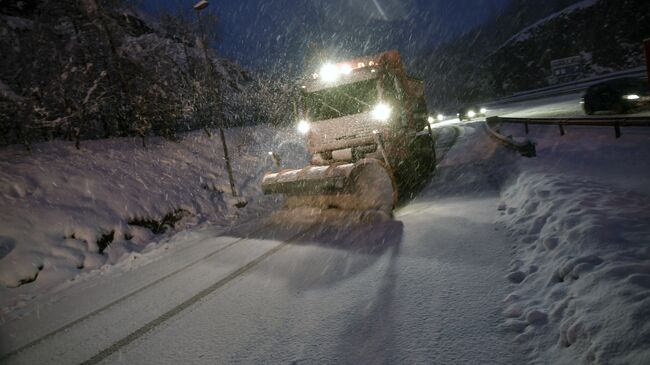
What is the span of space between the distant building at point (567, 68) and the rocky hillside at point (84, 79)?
3623 cm

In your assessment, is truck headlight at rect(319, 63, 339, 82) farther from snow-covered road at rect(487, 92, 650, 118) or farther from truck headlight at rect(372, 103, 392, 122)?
snow-covered road at rect(487, 92, 650, 118)

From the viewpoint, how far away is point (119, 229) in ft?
30.2

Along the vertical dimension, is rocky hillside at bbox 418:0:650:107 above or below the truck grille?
above

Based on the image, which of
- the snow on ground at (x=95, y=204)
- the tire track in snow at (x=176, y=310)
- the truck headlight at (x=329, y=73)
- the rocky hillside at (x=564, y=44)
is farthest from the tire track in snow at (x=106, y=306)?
the rocky hillside at (x=564, y=44)

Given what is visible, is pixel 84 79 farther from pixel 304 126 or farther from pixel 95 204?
pixel 304 126

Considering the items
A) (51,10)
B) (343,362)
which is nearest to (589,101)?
(343,362)

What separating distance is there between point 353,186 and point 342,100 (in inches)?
111

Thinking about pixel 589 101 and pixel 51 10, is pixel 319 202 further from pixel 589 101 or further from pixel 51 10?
pixel 51 10

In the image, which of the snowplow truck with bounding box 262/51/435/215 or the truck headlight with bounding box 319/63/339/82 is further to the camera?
the truck headlight with bounding box 319/63/339/82

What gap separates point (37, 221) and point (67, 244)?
104 centimetres

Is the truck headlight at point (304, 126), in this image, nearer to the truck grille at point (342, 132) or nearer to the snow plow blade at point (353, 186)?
the truck grille at point (342, 132)

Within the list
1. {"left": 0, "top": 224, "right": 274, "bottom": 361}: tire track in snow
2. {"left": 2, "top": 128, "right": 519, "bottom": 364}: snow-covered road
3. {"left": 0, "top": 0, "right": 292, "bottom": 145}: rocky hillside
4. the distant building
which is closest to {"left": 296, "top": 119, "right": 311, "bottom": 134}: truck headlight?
{"left": 2, "top": 128, "right": 519, "bottom": 364}: snow-covered road

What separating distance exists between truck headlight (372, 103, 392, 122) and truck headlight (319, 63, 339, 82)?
1.35 meters

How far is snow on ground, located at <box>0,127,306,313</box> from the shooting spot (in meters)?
7.48
